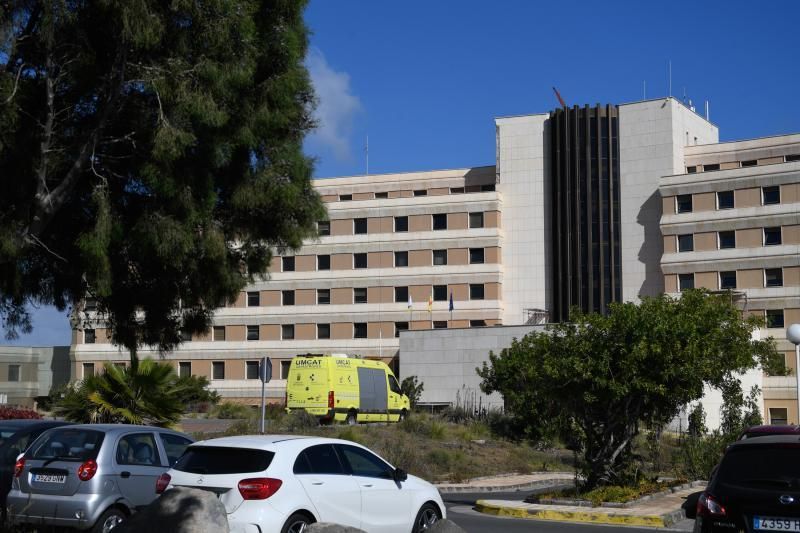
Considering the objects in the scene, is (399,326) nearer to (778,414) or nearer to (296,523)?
(778,414)

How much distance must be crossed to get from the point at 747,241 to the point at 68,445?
2254 inches

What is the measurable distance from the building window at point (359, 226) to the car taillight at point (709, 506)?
64.0m

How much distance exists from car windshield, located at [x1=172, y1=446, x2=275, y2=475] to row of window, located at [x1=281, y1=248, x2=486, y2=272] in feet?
193

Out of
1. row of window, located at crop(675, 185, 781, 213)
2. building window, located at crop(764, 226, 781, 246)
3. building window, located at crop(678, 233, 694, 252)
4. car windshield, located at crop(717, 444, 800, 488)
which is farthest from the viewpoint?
building window, located at crop(678, 233, 694, 252)

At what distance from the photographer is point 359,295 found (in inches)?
2854

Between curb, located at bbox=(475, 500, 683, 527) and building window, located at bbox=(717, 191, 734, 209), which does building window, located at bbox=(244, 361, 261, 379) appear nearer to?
building window, located at bbox=(717, 191, 734, 209)

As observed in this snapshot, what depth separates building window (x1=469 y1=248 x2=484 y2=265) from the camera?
229ft

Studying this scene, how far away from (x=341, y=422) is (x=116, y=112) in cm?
2716

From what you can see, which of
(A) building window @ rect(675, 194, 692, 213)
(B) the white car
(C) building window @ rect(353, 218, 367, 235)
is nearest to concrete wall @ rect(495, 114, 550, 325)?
(A) building window @ rect(675, 194, 692, 213)

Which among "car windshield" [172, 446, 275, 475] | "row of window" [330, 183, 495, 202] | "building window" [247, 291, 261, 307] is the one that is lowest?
"car windshield" [172, 446, 275, 475]

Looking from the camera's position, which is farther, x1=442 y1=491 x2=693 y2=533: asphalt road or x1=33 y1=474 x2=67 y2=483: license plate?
x1=442 y1=491 x2=693 y2=533: asphalt road

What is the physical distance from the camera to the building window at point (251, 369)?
73.5 m

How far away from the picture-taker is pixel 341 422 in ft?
136

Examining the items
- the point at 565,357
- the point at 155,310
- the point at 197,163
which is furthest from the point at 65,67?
the point at 565,357
